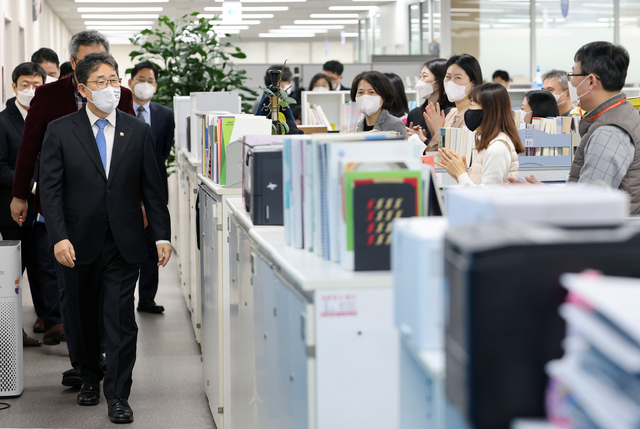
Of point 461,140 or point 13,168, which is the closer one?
point 461,140

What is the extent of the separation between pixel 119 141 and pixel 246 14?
14.2 metres

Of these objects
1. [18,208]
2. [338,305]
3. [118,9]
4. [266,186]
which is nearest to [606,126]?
[266,186]

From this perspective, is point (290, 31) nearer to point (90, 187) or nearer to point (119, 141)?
point (119, 141)

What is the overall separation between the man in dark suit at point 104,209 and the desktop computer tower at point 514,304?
2.41 meters

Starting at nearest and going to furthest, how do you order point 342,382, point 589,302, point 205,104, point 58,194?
point 589,302, point 342,382, point 58,194, point 205,104

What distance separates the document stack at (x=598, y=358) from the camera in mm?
647

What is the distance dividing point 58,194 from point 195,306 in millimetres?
1693

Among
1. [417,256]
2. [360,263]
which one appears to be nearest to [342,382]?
[360,263]

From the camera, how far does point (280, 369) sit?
172cm

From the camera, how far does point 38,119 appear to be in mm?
3430

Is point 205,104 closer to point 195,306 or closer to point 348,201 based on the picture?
point 195,306

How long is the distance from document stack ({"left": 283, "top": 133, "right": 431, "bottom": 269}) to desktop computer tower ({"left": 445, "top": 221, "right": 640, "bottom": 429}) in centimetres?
64

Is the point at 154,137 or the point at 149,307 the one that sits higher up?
the point at 154,137

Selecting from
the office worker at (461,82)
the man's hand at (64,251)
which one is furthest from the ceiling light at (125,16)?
the man's hand at (64,251)
